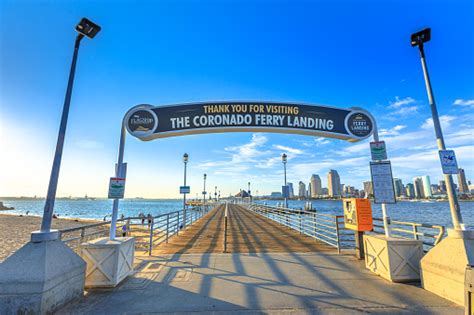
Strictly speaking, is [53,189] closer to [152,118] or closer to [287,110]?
[152,118]

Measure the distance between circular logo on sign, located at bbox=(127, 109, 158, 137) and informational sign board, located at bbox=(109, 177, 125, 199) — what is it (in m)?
1.30

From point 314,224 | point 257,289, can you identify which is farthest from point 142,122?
point 314,224

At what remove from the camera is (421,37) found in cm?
495

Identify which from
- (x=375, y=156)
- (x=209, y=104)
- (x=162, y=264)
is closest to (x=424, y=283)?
(x=375, y=156)

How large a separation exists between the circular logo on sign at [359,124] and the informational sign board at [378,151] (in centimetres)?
66

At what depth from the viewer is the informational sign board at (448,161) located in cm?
429

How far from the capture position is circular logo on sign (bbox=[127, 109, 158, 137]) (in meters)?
5.82

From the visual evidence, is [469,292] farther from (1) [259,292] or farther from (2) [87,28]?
(2) [87,28]

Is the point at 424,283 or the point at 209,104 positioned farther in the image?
the point at 209,104

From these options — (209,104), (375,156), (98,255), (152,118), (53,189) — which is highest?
(209,104)

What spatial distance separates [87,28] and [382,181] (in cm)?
754

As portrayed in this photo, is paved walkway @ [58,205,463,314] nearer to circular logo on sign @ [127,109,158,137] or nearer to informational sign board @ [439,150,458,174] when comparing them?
informational sign board @ [439,150,458,174]

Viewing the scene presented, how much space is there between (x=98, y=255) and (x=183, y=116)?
3.79 m

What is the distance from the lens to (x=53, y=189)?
4.07 m
